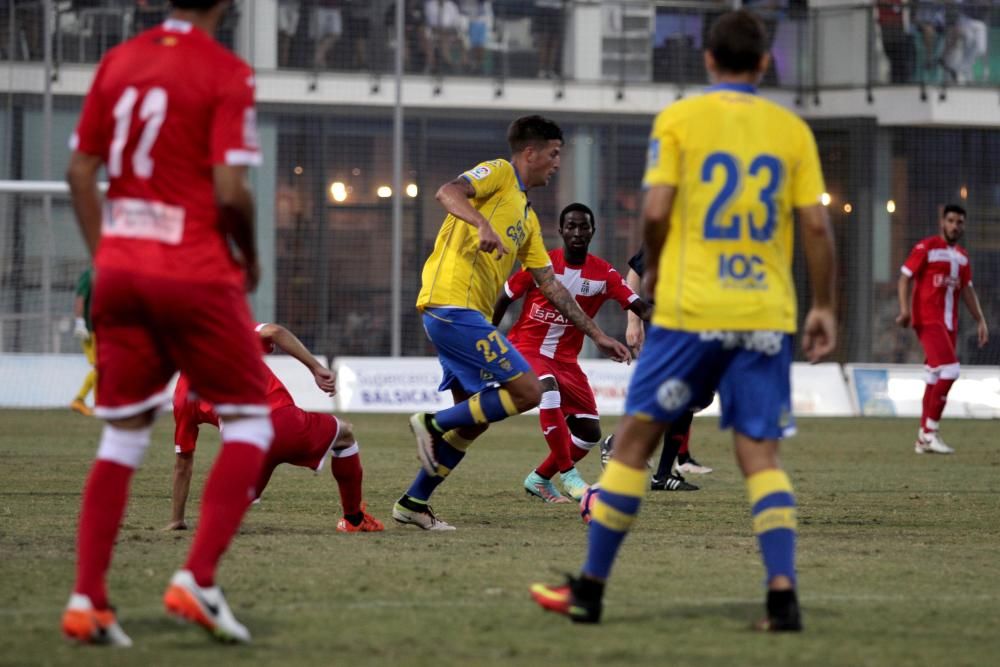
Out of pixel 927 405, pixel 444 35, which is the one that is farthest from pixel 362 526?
A: pixel 444 35

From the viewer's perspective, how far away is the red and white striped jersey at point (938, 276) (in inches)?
704

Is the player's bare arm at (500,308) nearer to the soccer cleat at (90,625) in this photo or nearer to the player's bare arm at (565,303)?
the player's bare arm at (565,303)

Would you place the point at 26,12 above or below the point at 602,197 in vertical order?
above

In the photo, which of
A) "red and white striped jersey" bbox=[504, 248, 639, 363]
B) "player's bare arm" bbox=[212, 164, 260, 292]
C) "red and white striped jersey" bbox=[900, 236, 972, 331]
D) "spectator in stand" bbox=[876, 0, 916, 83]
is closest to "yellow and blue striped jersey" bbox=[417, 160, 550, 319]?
"red and white striped jersey" bbox=[504, 248, 639, 363]

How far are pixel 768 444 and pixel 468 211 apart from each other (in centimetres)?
302

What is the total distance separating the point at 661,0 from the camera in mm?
29438

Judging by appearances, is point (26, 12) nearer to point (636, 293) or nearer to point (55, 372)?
point (55, 372)

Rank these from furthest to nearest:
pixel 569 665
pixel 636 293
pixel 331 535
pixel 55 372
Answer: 1. pixel 55 372
2. pixel 636 293
3. pixel 331 535
4. pixel 569 665

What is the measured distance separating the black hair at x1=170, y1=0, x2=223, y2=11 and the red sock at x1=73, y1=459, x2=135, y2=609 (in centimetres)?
152

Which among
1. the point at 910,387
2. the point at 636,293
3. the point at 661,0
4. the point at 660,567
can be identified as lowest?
the point at 910,387

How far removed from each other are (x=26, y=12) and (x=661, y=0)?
10.9 metres

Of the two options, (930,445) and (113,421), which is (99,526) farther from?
(930,445)

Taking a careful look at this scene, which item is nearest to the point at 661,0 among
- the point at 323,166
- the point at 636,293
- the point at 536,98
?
the point at 536,98

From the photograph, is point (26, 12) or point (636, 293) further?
point (26, 12)
